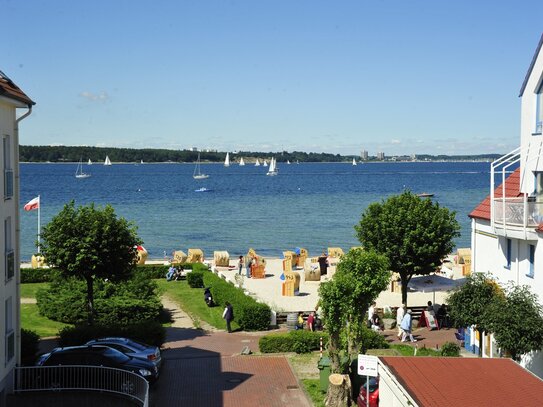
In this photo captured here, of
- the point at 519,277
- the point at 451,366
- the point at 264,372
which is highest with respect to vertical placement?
the point at 519,277

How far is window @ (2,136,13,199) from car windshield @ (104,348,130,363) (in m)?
5.05

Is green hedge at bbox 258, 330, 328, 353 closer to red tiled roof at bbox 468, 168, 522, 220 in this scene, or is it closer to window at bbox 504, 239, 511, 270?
window at bbox 504, 239, 511, 270

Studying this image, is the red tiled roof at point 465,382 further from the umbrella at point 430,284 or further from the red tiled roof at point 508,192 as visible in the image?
the umbrella at point 430,284

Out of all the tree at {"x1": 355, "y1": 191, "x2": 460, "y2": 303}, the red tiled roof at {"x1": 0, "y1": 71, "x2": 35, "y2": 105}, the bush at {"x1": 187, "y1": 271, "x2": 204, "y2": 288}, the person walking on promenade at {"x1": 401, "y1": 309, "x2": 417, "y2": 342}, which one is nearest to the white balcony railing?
the person walking on promenade at {"x1": 401, "y1": 309, "x2": 417, "y2": 342}

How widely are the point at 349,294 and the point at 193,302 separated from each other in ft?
55.0

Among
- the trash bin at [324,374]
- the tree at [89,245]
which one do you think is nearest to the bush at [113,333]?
the tree at [89,245]

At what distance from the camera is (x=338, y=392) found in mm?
18859

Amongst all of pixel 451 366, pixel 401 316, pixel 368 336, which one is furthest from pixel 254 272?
pixel 451 366

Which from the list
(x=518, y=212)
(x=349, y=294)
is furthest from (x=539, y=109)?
(x=349, y=294)

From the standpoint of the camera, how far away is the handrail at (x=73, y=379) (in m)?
18.2

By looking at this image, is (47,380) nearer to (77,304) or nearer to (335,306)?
(335,306)

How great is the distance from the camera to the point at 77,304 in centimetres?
2953

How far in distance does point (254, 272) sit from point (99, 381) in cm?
2417

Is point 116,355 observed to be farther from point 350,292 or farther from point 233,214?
point 233,214
